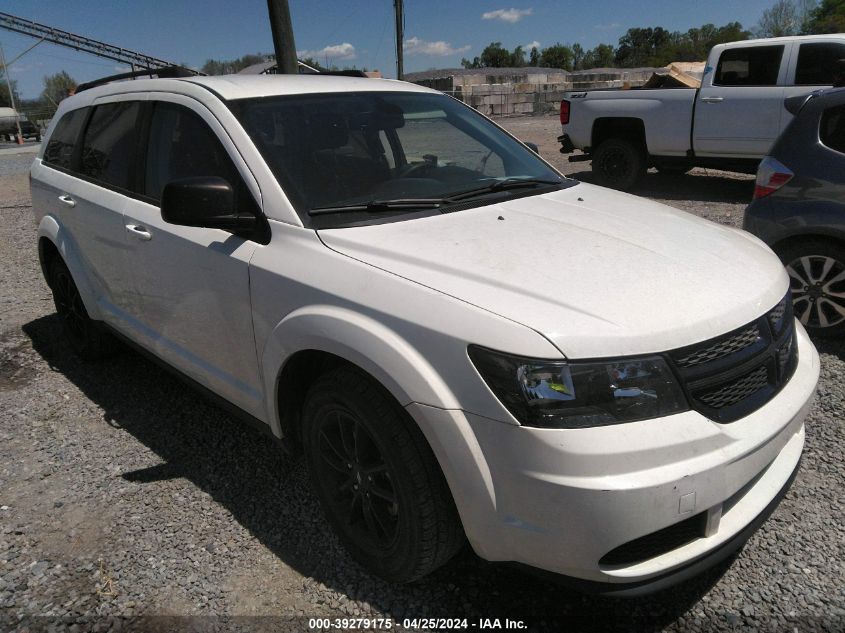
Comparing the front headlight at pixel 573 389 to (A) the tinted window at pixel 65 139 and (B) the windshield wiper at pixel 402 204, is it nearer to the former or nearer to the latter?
(B) the windshield wiper at pixel 402 204

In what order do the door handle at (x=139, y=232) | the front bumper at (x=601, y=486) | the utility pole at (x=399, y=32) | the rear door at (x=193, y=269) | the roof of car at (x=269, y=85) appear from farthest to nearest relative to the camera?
the utility pole at (x=399, y=32) → the door handle at (x=139, y=232) → the roof of car at (x=269, y=85) → the rear door at (x=193, y=269) → the front bumper at (x=601, y=486)

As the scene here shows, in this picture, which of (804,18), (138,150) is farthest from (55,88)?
(138,150)

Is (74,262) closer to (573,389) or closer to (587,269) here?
(587,269)

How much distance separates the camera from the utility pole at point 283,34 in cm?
914

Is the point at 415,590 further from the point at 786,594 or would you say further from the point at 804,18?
the point at 804,18

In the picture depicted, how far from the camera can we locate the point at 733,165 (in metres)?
9.13

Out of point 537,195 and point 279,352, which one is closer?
point 279,352

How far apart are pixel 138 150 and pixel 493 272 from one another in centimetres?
227

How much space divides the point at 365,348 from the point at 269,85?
165 centimetres

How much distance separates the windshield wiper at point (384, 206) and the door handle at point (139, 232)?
3.60 ft

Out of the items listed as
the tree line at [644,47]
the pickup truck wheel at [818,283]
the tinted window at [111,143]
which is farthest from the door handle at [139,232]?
the tree line at [644,47]

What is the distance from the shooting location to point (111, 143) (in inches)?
143

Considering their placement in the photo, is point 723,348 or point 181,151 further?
point 181,151

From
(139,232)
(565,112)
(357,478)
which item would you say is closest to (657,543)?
(357,478)
